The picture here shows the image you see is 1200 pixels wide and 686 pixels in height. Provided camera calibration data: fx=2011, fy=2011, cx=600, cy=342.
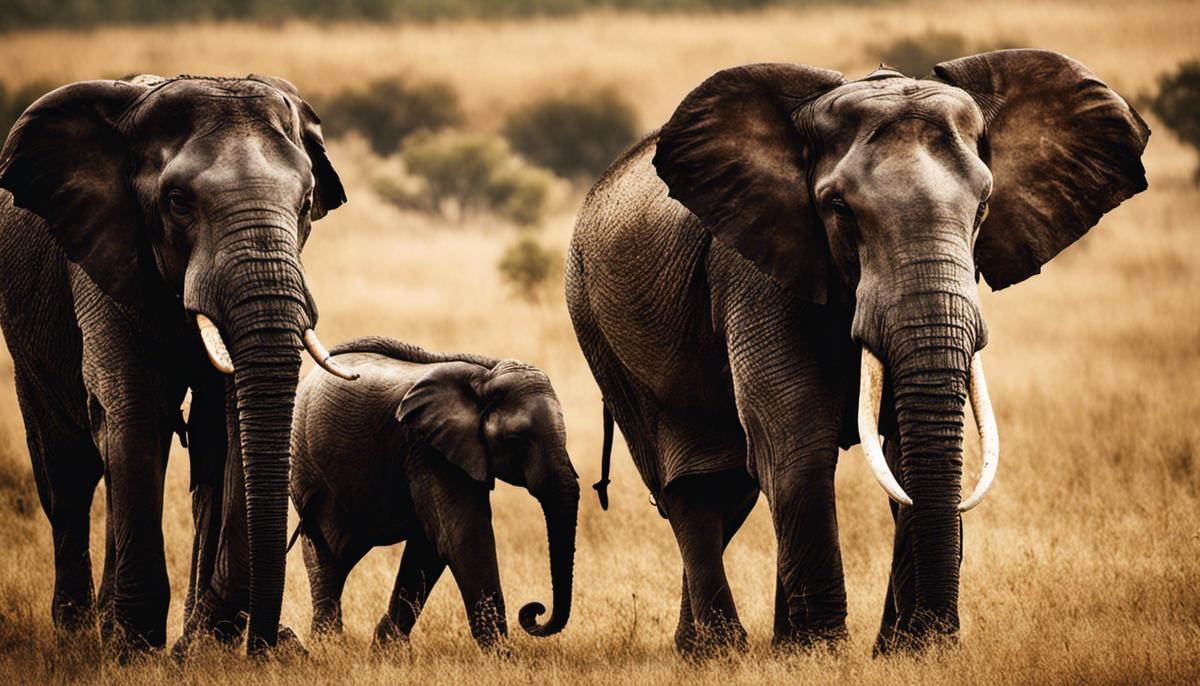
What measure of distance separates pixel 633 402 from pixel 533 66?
38.5 metres

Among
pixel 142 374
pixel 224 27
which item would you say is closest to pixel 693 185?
pixel 142 374

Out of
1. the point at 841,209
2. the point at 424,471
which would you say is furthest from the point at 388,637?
the point at 841,209

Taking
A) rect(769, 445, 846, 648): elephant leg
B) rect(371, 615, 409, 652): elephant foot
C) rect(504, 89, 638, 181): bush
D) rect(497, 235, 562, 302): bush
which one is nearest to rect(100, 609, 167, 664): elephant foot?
rect(371, 615, 409, 652): elephant foot

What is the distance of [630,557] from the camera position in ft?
34.6

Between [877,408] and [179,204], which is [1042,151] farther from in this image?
[179,204]

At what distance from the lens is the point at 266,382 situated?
22.6 feet

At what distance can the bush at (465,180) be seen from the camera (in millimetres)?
32688

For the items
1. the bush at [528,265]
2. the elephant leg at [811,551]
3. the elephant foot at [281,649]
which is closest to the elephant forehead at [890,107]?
the elephant leg at [811,551]

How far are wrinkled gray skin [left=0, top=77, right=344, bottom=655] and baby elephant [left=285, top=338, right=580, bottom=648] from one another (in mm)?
1067

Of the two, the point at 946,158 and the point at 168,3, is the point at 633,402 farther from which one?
the point at 168,3

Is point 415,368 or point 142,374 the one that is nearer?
point 142,374

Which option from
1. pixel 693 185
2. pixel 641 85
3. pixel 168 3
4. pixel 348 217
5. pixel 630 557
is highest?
pixel 168 3

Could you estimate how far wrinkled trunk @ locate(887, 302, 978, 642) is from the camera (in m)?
6.33

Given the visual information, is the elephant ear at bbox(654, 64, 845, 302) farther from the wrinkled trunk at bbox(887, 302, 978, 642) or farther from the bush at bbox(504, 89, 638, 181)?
the bush at bbox(504, 89, 638, 181)
